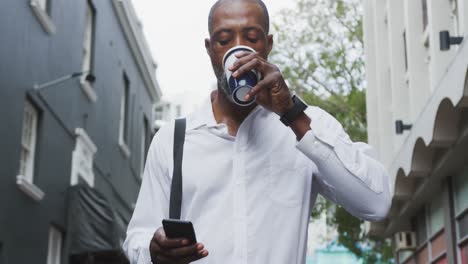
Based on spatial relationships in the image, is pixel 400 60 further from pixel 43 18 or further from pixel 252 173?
pixel 252 173

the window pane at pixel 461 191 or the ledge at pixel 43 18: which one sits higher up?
the ledge at pixel 43 18

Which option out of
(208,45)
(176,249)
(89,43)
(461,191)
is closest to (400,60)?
(461,191)

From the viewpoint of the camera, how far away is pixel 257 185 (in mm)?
2775

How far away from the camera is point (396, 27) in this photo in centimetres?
1677

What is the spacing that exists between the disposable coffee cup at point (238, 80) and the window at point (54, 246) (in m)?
14.4

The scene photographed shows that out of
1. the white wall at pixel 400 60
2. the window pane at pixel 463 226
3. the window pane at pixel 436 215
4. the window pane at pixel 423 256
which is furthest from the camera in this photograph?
the window pane at pixel 423 256

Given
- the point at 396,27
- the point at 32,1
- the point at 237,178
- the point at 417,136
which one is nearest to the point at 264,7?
the point at 237,178

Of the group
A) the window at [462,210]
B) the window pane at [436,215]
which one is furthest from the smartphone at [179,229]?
the window pane at [436,215]

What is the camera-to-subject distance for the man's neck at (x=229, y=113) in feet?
9.45

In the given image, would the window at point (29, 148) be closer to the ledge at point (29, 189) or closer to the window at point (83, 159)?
the ledge at point (29, 189)

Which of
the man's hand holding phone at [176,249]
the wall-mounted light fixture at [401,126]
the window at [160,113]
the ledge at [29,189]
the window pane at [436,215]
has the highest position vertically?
the window at [160,113]

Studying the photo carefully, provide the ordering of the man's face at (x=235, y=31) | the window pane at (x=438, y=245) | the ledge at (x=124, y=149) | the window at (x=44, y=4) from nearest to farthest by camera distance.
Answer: the man's face at (x=235, y=31)
the window pane at (x=438, y=245)
the window at (x=44, y=4)
the ledge at (x=124, y=149)

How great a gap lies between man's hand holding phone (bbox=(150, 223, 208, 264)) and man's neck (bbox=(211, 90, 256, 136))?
47cm

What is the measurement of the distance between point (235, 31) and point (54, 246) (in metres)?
14.9
